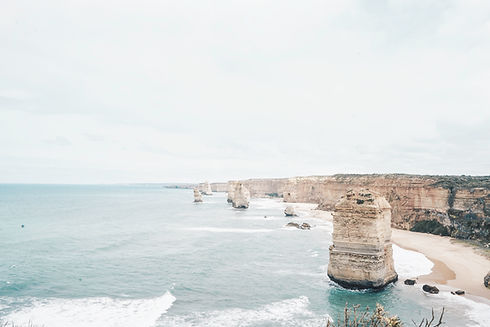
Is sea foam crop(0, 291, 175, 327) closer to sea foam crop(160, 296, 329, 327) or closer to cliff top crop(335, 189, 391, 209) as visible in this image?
sea foam crop(160, 296, 329, 327)

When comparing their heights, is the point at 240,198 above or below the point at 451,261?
above

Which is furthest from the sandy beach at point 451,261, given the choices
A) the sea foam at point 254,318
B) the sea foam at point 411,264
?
the sea foam at point 254,318

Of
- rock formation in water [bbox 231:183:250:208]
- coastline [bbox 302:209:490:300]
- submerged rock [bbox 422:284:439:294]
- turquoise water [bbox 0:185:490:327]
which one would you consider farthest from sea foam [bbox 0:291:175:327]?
rock formation in water [bbox 231:183:250:208]

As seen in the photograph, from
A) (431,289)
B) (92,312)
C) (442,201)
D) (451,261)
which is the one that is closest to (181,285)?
(92,312)

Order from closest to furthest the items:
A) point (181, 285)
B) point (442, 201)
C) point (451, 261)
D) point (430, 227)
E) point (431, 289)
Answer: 1. point (431, 289)
2. point (181, 285)
3. point (451, 261)
4. point (442, 201)
5. point (430, 227)

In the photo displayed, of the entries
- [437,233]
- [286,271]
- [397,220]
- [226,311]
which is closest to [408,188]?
[397,220]

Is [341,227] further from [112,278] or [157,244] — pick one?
[157,244]

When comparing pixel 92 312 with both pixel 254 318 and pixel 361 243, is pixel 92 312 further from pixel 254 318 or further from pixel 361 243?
pixel 361 243
